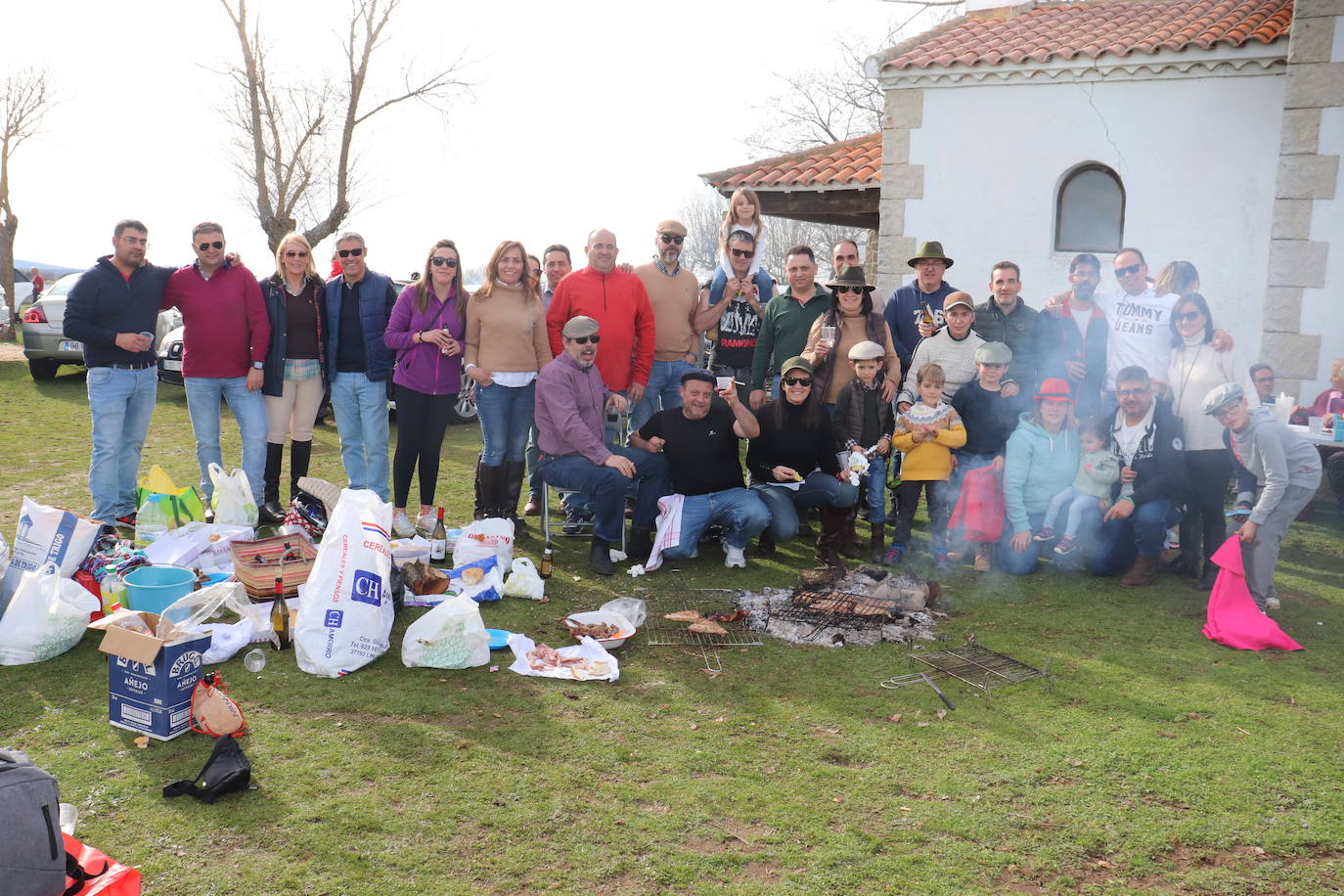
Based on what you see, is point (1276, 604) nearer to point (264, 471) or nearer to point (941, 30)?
point (264, 471)

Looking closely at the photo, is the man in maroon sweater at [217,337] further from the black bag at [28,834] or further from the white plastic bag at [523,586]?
the black bag at [28,834]

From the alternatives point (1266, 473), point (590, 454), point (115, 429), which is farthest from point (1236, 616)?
point (115, 429)

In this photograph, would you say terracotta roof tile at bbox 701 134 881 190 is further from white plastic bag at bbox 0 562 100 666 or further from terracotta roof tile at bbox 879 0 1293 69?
white plastic bag at bbox 0 562 100 666

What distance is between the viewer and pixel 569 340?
21.5 feet

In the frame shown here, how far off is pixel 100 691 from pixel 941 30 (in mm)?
11983

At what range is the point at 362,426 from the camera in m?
7.09

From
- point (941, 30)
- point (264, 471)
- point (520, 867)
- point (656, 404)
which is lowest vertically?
point (520, 867)

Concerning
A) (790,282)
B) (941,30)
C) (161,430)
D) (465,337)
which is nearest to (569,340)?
(465,337)

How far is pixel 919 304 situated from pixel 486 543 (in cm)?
370

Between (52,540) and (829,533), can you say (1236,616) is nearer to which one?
(829,533)

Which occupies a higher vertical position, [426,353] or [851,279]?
[851,279]

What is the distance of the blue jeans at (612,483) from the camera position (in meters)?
6.45

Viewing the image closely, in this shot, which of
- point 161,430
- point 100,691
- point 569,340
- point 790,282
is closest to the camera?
point 100,691

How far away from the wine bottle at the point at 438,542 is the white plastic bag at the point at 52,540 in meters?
1.89
